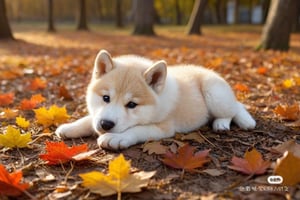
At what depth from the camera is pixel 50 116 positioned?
3.46 metres

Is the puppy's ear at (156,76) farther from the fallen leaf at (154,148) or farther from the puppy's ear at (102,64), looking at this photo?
the fallen leaf at (154,148)

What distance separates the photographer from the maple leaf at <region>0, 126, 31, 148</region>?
2.77 meters

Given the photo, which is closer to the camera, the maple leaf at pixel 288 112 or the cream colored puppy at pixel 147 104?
the cream colored puppy at pixel 147 104

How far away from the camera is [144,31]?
17.6m

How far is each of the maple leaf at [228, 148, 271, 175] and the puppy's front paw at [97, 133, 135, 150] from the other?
2.72 ft

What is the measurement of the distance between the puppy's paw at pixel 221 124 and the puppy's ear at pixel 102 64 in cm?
112

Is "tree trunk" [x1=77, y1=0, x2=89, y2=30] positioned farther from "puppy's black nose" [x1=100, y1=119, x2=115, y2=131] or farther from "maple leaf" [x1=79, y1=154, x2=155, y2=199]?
"maple leaf" [x1=79, y1=154, x2=155, y2=199]

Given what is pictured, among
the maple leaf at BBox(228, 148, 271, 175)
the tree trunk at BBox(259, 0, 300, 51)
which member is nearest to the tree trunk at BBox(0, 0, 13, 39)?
the tree trunk at BBox(259, 0, 300, 51)

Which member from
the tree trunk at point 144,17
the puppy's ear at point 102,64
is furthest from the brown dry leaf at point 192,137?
the tree trunk at point 144,17

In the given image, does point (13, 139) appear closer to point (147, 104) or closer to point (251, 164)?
point (147, 104)

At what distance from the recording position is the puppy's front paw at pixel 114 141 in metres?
2.71

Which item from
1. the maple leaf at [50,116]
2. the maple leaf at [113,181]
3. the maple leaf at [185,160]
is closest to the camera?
the maple leaf at [113,181]

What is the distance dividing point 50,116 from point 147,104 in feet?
3.67

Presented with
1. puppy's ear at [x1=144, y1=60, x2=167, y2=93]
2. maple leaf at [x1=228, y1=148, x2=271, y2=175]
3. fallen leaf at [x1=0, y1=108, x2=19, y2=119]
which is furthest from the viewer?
fallen leaf at [x1=0, y1=108, x2=19, y2=119]
